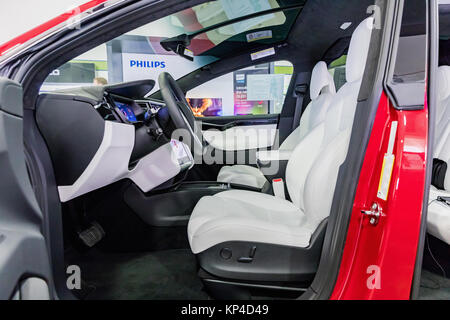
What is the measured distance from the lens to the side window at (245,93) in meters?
2.73

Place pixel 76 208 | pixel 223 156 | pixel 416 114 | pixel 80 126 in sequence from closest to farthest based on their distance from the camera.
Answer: pixel 416 114 → pixel 80 126 → pixel 76 208 → pixel 223 156

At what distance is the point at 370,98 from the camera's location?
0.76 metres

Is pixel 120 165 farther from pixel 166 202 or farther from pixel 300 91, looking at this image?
pixel 300 91

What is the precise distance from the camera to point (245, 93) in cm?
328

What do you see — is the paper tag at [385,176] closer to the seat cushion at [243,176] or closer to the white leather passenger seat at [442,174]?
the white leather passenger seat at [442,174]

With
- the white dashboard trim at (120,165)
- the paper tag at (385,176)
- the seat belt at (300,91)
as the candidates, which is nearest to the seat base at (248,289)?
the paper tag at (385,176)

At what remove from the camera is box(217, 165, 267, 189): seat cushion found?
1.78 meters

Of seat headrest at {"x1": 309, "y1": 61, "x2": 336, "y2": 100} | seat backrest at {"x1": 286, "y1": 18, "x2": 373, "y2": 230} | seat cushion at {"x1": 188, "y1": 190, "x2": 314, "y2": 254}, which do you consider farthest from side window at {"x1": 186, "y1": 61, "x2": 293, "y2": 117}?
seat cushion at {"x1": 188, "y1": 190, "x2": 314, "y2": 254}

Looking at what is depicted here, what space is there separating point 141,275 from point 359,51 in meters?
1.23

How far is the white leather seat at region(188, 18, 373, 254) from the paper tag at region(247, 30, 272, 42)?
4.26 feet

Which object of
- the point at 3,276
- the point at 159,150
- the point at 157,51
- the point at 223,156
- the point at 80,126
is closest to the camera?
the point at 3,276

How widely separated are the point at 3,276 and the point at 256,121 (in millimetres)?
2236
